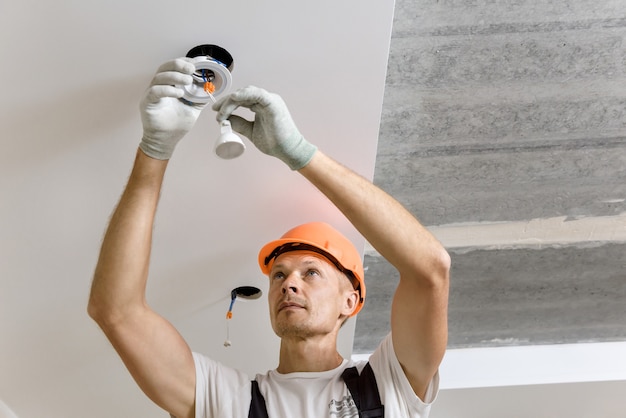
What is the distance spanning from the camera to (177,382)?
200 centimetres

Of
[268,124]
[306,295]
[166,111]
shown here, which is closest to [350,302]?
[306,295]

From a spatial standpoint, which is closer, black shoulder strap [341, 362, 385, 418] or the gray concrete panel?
black shoulder strap [341, 362, 385, 418]

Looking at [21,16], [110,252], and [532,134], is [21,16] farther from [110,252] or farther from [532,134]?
[532,134]

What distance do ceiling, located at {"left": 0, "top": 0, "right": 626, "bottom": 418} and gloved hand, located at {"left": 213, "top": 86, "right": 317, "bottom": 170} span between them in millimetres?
164

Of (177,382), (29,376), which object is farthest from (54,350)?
(177,382)

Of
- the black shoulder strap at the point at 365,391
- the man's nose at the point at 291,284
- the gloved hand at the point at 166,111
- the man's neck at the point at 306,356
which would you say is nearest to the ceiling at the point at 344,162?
the gloved hand at the point at 166,111

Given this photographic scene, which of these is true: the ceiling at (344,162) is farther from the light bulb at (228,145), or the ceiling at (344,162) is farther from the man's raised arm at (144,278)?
the light bulb at (228,145)

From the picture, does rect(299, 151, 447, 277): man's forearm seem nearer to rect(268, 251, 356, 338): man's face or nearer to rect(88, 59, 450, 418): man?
rect(88, 59, 450, 418): man

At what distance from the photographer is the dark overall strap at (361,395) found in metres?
1.94

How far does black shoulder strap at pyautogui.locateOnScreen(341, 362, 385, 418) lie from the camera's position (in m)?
1.94

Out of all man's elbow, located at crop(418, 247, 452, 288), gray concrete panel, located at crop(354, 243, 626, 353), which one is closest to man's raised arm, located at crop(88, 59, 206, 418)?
man's elbow, located at crop(418, 247, 452, 288)

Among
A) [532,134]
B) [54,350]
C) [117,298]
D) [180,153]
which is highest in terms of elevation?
[532,134]

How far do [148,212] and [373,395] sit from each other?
2.59 ft

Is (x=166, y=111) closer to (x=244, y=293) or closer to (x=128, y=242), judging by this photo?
(x=128, y=242)
